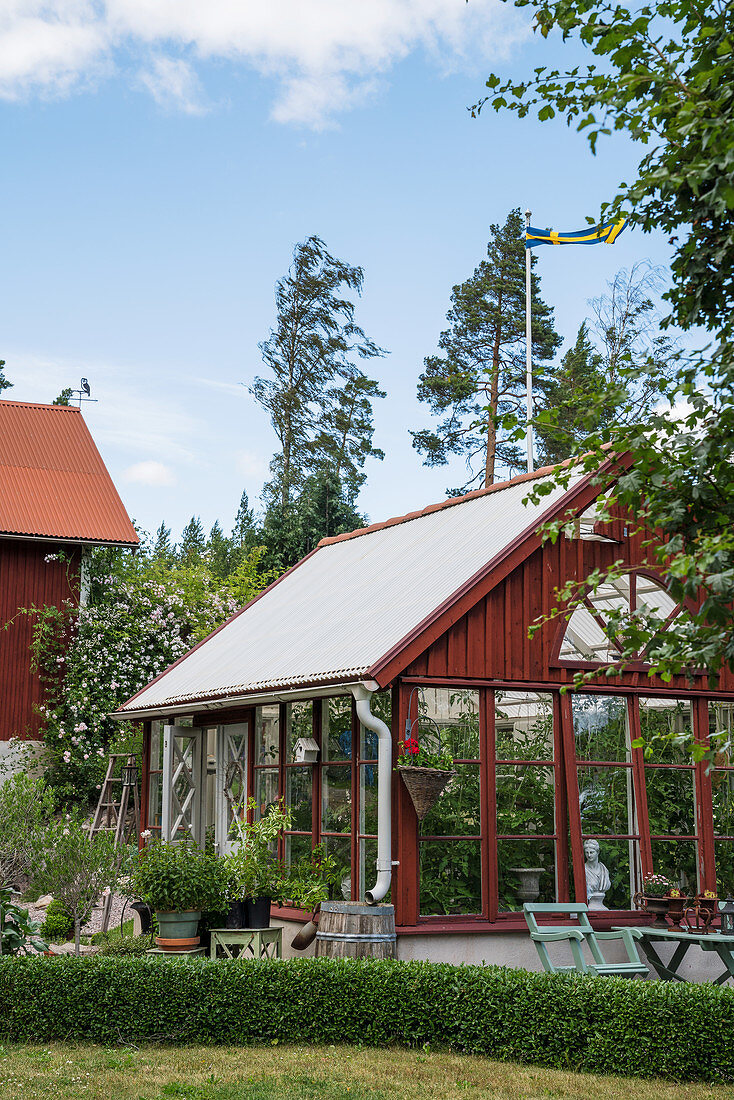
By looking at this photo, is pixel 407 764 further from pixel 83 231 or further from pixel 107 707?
pixel 83 231

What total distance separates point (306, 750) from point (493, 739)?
2.05 m

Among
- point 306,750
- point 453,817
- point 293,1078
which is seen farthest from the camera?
point 306,750

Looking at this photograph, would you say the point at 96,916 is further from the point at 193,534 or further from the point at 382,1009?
the point at 193,534

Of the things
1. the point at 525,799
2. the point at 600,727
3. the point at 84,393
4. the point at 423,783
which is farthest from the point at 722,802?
the point at 84,393

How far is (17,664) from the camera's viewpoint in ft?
63.7

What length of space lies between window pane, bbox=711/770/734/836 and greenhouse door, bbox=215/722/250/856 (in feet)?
16.5

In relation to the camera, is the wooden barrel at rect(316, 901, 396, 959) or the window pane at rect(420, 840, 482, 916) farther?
the window pane at rect(420, 840, 482, 916)

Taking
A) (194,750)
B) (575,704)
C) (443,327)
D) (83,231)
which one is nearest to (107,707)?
(194,750)

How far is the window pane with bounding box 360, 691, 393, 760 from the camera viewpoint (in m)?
10.4

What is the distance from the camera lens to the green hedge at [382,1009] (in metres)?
7.95

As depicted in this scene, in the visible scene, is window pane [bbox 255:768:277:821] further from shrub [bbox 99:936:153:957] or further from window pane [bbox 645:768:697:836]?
window pane [bbox 645:768:697:836]

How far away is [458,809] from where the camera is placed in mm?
10312

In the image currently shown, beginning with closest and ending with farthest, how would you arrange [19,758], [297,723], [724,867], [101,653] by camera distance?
[724,867], [297,723], [19,758], [101,653]

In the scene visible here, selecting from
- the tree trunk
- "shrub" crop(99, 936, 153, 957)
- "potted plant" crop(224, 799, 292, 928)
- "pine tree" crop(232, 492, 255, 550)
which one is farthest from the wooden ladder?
"pine tree" crop(232, 492, 255, 550)
